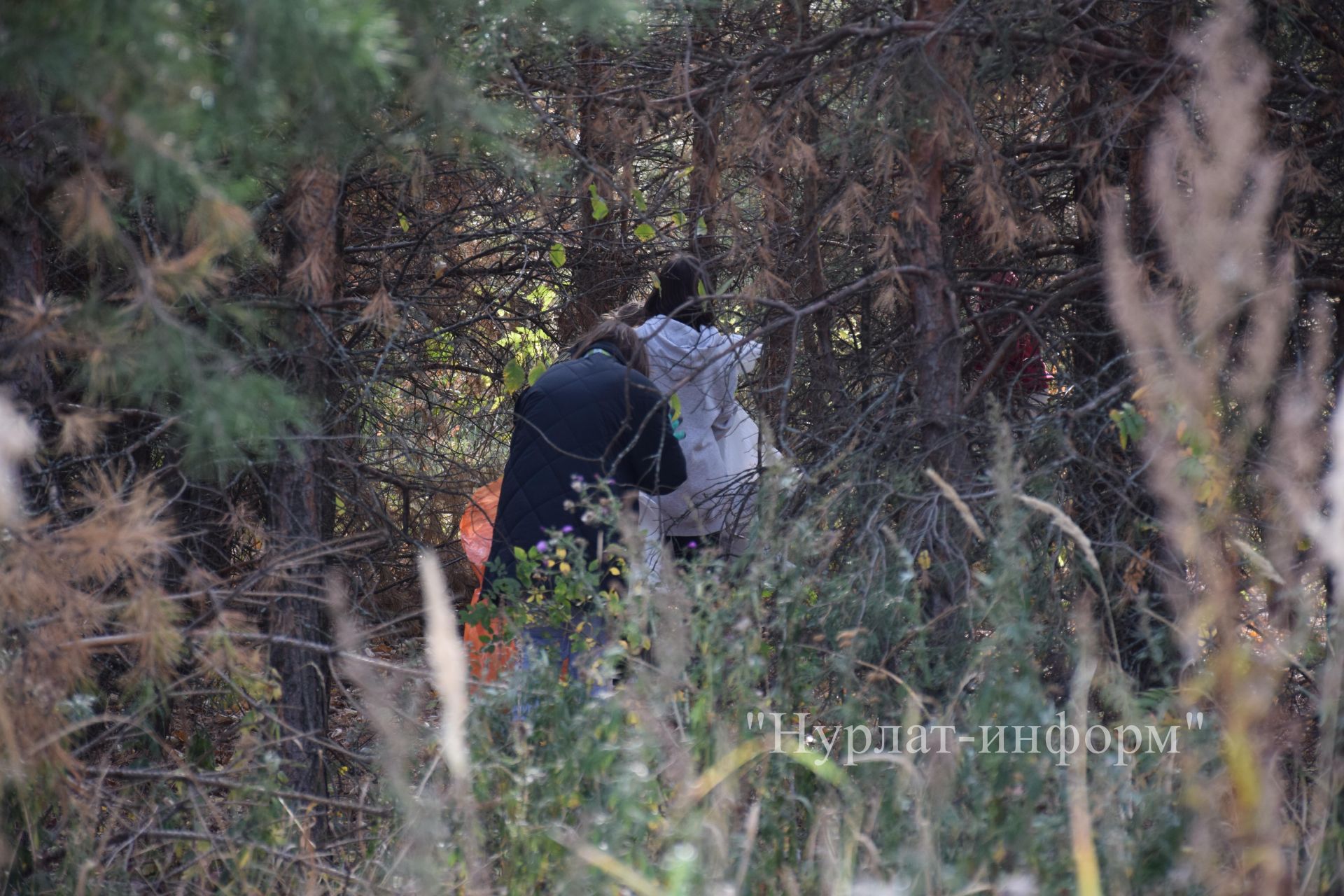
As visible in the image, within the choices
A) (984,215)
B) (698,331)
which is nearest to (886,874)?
(984,215)

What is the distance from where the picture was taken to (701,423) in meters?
4.71

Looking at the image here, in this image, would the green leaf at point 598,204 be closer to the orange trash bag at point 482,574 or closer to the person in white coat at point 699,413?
the person in white coat at point 699,413

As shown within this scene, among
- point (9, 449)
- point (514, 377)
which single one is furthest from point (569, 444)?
point (9, 449)

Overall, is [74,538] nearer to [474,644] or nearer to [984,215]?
[474,644]

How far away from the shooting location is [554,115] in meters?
4.14

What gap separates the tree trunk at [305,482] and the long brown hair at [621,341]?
0.90 meters

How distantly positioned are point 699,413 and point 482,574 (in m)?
1.04

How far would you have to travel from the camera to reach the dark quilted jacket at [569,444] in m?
4.05

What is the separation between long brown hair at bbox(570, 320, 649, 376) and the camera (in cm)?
419

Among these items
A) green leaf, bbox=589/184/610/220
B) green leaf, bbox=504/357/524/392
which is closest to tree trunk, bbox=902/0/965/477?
green leaf, bbox=589/184/610/220

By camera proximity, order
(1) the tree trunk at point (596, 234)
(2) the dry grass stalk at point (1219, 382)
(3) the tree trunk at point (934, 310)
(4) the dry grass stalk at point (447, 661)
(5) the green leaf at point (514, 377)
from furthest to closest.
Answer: (1) the tree trunk at point (596, 234) < (5) the green leaf at point (514, 377) < (3) the tree trunk at point (934, 310) < (2) the dry grass stalk at point (1219, 382) < (4) the dry grass stalk at point (447, 661)

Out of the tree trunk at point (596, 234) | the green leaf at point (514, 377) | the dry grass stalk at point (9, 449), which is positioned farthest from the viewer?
the tree trunk at point (596, 234)

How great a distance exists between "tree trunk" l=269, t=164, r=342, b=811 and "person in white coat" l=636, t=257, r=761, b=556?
1089 mm

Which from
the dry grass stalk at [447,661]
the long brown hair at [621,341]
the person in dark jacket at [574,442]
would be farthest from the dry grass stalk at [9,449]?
the long brown hair at [621,341]
